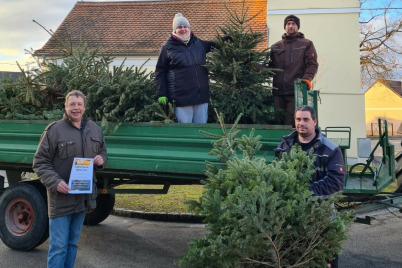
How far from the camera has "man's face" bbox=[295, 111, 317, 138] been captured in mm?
3232

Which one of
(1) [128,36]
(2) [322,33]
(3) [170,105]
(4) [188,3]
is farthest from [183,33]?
(4) [188,3]

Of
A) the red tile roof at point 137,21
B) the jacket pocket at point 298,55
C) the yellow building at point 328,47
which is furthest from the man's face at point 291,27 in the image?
the red tile roof at point 137,21

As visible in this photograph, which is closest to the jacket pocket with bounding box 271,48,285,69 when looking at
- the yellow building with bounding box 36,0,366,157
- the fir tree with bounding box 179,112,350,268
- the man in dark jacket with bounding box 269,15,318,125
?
the man in dark jacket with bounding box 269,15,318,125

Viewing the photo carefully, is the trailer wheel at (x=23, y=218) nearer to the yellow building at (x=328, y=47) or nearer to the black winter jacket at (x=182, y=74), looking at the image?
the black winter jacket at (x=182, y=74)

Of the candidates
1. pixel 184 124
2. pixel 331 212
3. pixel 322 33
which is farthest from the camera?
pixel 322 33

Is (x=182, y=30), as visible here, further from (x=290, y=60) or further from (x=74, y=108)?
(x=74, y=108)

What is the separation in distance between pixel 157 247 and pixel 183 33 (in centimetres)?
266

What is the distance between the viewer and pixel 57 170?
137 inches

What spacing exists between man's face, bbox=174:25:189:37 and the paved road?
8.28 ft

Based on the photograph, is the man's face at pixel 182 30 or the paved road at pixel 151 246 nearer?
the man's face at pixel 182 30

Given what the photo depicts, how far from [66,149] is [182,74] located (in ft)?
5.26

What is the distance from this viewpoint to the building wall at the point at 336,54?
15.8m

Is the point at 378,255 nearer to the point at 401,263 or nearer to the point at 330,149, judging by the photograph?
the point at 401,263

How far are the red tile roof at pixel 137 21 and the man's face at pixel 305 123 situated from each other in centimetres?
1358
